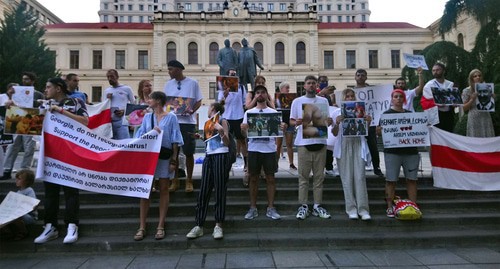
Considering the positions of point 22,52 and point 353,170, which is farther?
point 22,52

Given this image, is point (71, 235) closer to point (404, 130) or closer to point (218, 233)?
point (218, 233)

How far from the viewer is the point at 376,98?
6.63 m

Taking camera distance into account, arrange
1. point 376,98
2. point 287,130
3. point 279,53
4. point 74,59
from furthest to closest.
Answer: point 74,59 → point 279,53 → point 287,130 → point 376,98

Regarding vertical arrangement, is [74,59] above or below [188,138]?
above

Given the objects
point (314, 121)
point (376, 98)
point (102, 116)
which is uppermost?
point (376, 98)

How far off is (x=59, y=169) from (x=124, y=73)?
52.0 m

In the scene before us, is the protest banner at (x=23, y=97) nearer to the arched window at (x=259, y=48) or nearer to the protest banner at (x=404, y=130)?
the protest banner at (x=404, y=130)

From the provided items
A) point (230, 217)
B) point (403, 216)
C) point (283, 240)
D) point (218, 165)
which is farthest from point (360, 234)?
point (218, 165)

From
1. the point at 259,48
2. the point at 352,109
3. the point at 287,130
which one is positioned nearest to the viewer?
the point at 352,109

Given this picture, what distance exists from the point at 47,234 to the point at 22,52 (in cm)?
2661

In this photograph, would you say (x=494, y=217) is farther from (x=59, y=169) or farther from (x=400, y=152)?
(x=59, y=169)

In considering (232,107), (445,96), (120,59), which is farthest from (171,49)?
(445,96)

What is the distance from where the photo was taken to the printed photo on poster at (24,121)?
5.50m

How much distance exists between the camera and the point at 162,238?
16.9 ft
